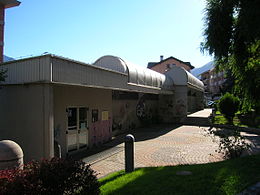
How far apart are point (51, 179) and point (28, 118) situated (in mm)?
4255

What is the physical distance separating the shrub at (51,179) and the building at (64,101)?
324cm

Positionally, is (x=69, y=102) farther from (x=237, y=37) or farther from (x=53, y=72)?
(x=237, y=37)

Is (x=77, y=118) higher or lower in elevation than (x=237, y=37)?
lower

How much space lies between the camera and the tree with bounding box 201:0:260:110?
22.9 ft

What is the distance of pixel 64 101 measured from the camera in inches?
359

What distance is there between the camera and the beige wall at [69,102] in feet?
28.9

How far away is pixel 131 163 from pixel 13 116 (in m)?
4.37

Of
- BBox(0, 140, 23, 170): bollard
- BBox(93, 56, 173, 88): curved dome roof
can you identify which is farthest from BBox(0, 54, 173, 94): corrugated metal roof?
BBox(93, 56, 173, 88): curved dome roof

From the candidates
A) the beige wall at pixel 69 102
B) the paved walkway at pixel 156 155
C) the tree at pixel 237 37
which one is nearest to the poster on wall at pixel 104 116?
the beige wall at pixel 69 102

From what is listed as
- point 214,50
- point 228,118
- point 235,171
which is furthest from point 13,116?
point 228,118

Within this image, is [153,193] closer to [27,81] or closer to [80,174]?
[80,174]

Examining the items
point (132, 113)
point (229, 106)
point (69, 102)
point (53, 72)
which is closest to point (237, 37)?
point (53, 72)

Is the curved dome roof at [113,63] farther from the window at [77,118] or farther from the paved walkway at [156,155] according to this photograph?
the paved walkway at [156,155]

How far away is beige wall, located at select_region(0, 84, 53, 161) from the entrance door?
7.54 ft
